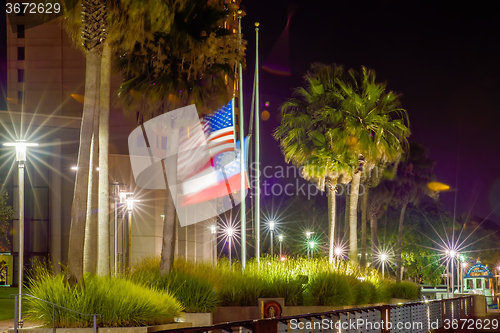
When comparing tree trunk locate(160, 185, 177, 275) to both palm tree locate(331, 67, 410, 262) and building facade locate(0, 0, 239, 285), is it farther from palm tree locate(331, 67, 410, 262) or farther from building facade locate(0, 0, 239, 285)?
building facade locate(0, 0, 239, 285)

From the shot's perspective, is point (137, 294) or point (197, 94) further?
point (197, 94)

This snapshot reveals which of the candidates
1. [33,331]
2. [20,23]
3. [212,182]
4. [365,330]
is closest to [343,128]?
[212,182]

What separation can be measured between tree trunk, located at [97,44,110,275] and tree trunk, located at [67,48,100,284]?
2.70 m

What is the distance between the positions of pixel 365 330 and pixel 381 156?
70.1 ft

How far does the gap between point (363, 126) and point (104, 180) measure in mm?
17576

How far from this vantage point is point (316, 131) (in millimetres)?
33406

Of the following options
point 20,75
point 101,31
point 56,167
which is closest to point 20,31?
point 20,75

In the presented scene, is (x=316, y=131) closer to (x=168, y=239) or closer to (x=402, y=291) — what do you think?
(x=402, y=291)

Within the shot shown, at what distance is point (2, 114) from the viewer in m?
38.8

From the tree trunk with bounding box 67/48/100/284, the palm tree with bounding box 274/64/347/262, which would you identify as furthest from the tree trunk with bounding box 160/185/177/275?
the palm tree with bounding box 274/64/347/262

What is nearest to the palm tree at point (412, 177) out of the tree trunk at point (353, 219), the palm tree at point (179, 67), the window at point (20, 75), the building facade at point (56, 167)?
the building facade at point (56, 167)

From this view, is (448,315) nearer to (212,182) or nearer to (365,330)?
(365,330)

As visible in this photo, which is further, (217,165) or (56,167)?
(56,167)

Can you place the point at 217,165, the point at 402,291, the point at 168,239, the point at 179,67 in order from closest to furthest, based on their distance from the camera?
the point at 168,239 → the point at 179,67 → the point at 402,291 → the point at 217,165
